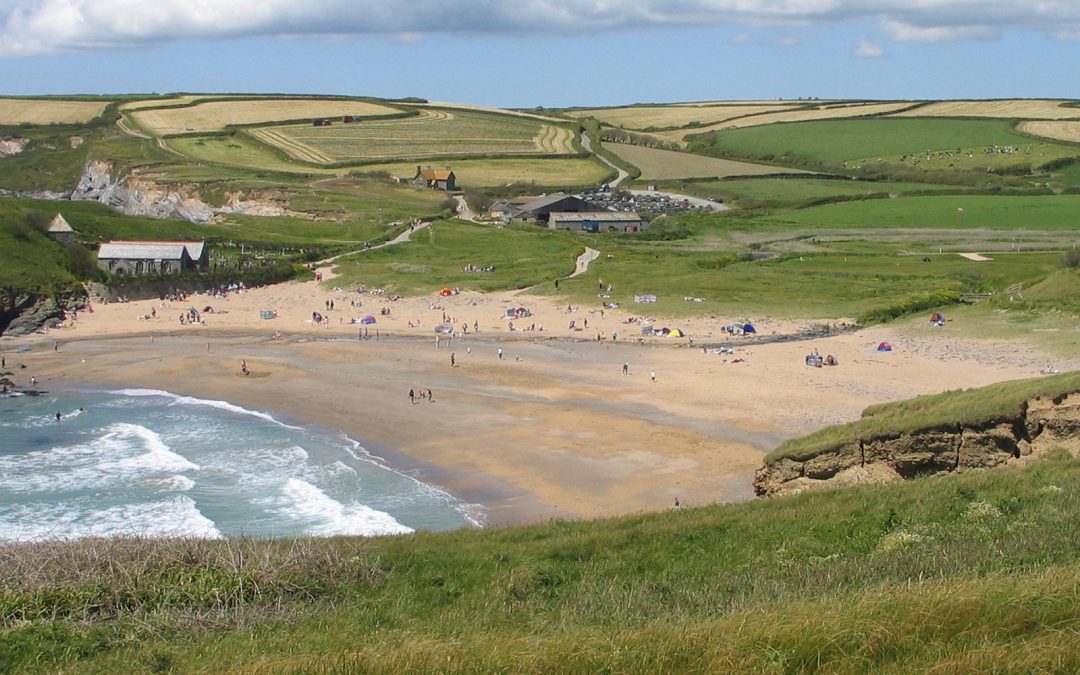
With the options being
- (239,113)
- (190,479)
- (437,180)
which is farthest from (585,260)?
(239,113)

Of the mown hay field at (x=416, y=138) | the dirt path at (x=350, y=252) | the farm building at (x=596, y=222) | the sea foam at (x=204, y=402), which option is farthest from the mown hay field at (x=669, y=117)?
the sea foam at (x=204, y=402)

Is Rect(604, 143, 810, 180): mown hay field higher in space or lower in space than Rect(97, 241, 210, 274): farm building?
higher

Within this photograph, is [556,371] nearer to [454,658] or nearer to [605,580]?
[605,580]

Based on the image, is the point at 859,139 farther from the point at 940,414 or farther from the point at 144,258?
the point at 940,414

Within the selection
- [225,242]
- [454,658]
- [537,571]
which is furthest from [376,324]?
[454,658]

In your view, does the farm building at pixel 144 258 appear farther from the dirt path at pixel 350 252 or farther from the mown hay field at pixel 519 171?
the mown hay field at pixel 519 171

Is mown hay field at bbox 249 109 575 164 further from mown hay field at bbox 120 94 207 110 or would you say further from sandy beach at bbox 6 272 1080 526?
sandy beach at bbox 6 272 1080 526

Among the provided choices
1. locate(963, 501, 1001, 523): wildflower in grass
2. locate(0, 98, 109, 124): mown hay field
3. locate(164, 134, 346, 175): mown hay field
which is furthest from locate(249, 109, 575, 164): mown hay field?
locate(963, 501, 1001, 523): wildflower in grass
